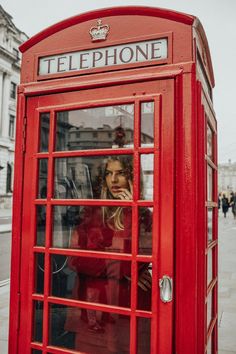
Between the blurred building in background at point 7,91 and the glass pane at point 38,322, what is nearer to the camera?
the glass pane at point 38,322

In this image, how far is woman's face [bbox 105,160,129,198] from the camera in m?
2.10

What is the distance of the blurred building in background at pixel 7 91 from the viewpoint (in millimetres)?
31625

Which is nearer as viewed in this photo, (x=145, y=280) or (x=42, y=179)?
(x=145, y=280)

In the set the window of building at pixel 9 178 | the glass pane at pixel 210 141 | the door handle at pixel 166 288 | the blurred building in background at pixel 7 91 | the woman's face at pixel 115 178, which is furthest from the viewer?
the blurred building in background at pixel 7 91

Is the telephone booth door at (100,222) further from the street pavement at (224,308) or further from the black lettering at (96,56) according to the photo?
the street pavement at (224,308)

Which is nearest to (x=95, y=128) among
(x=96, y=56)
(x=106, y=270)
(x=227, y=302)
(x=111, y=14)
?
(x=96, y=56)

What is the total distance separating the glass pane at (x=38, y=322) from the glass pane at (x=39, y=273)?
9cm

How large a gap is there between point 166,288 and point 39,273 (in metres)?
0.78

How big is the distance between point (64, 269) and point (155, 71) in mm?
1306

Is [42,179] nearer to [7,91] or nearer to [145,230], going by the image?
[145,230]

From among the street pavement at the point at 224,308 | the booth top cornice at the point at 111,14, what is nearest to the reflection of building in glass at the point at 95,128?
the booth top cornice at the point at 111,14

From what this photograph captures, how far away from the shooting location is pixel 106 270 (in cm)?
211

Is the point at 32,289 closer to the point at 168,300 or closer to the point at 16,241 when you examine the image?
the point at 16,241

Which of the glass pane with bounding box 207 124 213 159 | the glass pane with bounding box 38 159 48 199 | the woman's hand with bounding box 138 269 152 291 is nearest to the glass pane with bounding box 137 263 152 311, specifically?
the woman's hand with bounding box 138 269 152 291
